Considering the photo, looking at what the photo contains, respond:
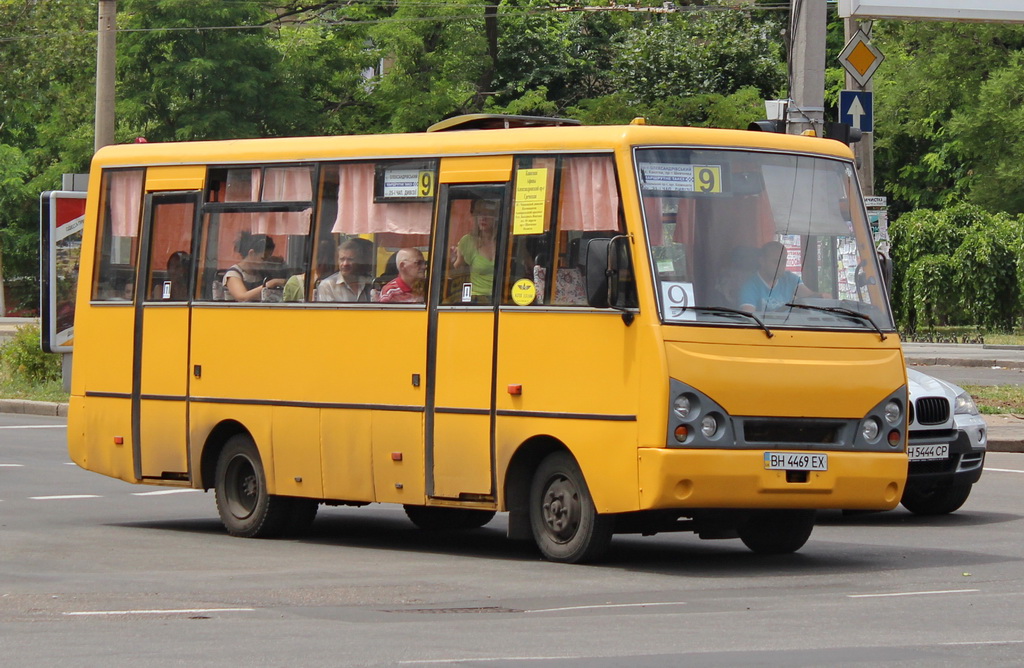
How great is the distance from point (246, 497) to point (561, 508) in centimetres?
311

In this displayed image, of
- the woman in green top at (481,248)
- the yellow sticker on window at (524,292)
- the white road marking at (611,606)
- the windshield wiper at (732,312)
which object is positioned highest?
the woman in green top at (481,248)

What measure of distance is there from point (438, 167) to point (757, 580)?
11.6 ft

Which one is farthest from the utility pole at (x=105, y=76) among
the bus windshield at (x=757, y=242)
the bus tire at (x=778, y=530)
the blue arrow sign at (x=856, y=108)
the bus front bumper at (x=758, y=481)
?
the bus front bumper at (x=758, y=481)

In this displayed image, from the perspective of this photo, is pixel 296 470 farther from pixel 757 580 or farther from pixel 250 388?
pixel 757 580

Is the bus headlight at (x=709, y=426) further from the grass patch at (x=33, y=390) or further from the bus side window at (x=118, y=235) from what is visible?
the grass patch at (x=33, y=390)

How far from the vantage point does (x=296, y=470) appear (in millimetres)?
13398

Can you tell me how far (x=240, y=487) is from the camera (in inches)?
552

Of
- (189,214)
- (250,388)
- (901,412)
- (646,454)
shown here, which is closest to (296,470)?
(250,388)

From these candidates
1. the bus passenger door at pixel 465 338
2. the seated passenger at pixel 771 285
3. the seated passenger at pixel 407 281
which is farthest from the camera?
the seated passenger at pixel 407 281

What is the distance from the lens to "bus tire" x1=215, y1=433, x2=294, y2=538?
13719mm

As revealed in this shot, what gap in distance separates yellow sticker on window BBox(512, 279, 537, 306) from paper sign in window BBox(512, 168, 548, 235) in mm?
316

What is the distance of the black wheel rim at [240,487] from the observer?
13.9 m

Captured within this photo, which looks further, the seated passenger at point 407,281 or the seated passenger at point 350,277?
the seated passenger at point 350,277

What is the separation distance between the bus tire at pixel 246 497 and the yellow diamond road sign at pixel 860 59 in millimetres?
10401
